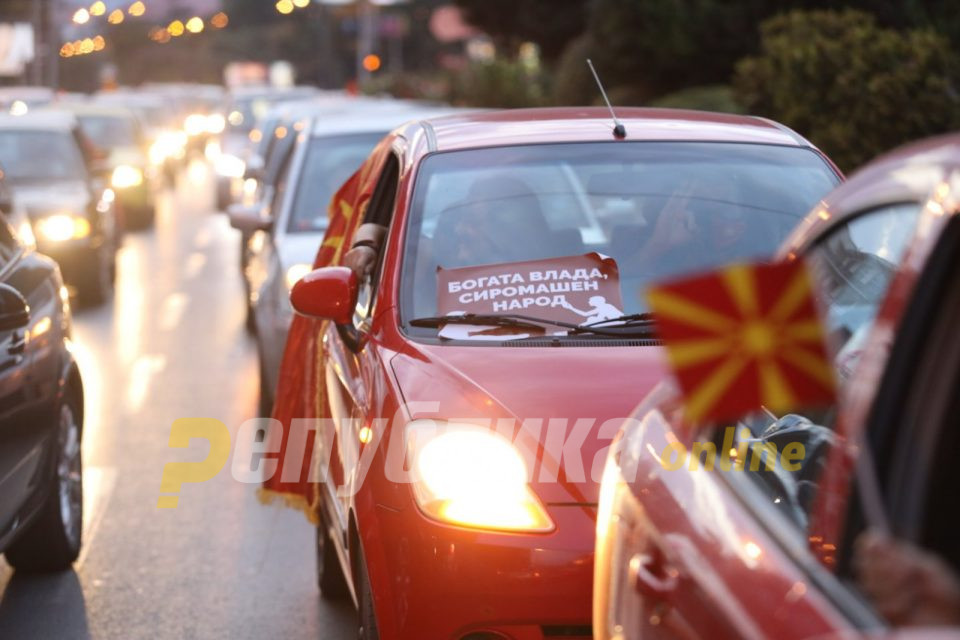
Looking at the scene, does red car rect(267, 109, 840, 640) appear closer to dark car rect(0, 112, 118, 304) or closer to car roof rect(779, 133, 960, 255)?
car roof rect(779, 133, 960, 255)

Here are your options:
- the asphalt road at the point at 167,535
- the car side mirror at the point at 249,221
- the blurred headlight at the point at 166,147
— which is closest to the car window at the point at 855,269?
the asphalt road at the point at 167,535

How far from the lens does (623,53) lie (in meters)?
28.4

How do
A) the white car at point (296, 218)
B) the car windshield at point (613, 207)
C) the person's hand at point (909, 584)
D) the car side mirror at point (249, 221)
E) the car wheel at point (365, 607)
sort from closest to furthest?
1. the person's hand at point (909, 584)
2. the car wheel at point (365, 607)
3. the car windshield at point (613, 207)
4. the white car at point (296, 218)
5. the car side mirror at point (249, 221)

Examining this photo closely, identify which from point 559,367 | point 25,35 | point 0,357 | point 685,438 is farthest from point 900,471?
point 25,35

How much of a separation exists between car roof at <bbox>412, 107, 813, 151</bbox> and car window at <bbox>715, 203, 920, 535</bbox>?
6.93ft

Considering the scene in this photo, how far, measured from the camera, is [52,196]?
16250 millimetres

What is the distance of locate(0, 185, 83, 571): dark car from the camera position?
604 centimetres

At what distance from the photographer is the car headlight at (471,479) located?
4.41 meters

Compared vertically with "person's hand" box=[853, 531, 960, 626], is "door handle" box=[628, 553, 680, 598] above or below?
below

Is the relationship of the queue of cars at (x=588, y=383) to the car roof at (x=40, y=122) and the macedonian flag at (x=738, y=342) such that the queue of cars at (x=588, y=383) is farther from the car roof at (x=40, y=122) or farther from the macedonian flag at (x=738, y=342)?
the car roof at (x=40, y=122)

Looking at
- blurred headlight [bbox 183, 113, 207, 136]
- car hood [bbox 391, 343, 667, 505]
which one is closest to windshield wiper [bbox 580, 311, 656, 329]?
car hood [bbox 391, 343, 667, 505]

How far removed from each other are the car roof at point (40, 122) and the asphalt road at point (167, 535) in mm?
3249

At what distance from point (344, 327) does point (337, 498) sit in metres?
0.63

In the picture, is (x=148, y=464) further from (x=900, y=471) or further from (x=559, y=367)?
(x=900, y=471)
